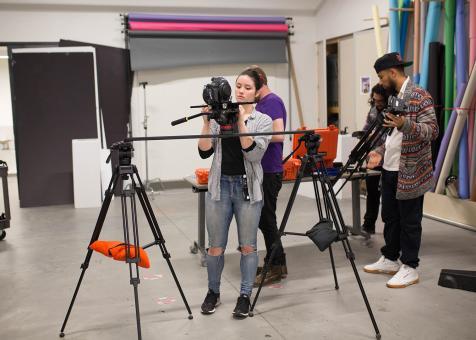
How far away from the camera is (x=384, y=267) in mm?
3793

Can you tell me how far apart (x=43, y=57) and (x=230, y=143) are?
188 inches

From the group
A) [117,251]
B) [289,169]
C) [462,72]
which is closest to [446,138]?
[462,72]

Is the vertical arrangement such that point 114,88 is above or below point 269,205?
above

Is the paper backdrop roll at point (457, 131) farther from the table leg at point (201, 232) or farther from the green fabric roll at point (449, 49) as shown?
the table leg at point (201, 232)

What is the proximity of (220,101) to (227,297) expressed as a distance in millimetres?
1361

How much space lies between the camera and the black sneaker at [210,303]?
313 cm

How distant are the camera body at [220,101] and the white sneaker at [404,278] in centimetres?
165

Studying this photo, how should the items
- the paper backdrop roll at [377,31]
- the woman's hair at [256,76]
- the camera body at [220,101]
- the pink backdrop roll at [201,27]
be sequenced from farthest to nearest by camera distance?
the pink backdrop roll at [201,27] < the paper backdrop roll at [377,31] < the woman's hair at [256,76] < the camera body at [220,101]

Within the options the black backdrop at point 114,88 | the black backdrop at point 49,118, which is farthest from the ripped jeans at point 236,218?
the black backdrop at point 114,88

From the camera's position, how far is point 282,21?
834 centimetres

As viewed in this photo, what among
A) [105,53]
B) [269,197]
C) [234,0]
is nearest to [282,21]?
[234,0]

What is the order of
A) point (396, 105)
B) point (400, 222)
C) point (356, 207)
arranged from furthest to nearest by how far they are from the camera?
point (356, 207) → point (400, 222) → point (396, 105)

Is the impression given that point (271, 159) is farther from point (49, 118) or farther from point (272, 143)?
point (49, 118)

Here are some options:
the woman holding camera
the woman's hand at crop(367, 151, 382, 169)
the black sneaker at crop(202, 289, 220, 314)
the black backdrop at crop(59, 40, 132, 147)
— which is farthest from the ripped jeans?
the black backdrop at crop(59, 40, 132, 147)
